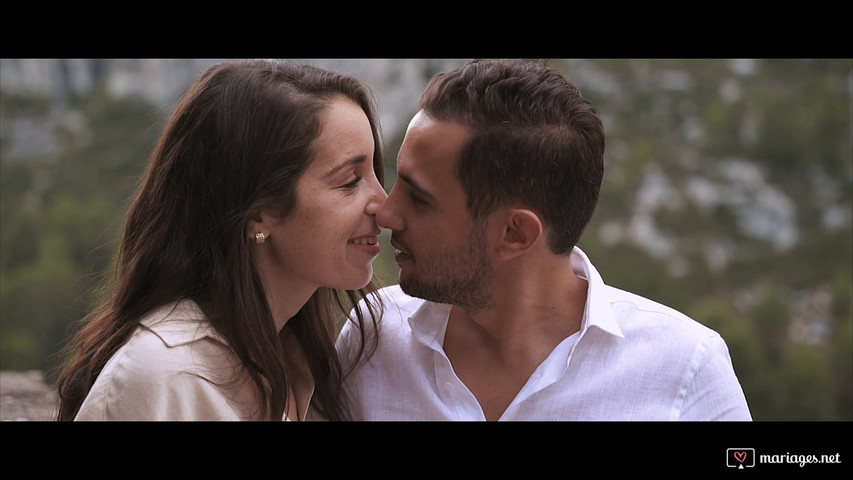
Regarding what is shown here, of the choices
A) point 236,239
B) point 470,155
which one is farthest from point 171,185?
point 470,155

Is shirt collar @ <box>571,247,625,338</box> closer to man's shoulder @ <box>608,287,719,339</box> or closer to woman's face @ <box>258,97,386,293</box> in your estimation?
man's shoulder @ <box>608,287,719,339</box>

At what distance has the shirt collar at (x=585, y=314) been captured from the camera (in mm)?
2713

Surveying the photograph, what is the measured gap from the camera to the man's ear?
111 inches

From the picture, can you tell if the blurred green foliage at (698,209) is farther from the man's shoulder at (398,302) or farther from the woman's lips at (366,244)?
the woman's lips at (366,244)

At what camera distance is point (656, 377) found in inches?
104

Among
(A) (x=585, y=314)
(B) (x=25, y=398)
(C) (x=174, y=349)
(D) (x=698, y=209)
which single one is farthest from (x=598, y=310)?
(D) (x=698, y=209)

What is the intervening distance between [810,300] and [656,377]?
43725 mm

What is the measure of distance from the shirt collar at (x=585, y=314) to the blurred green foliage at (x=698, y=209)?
3092 centimetres

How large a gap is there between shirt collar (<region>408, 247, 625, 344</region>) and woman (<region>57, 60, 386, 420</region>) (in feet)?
0.85

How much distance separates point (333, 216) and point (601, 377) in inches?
34.5

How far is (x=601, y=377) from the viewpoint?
2.68 metres
